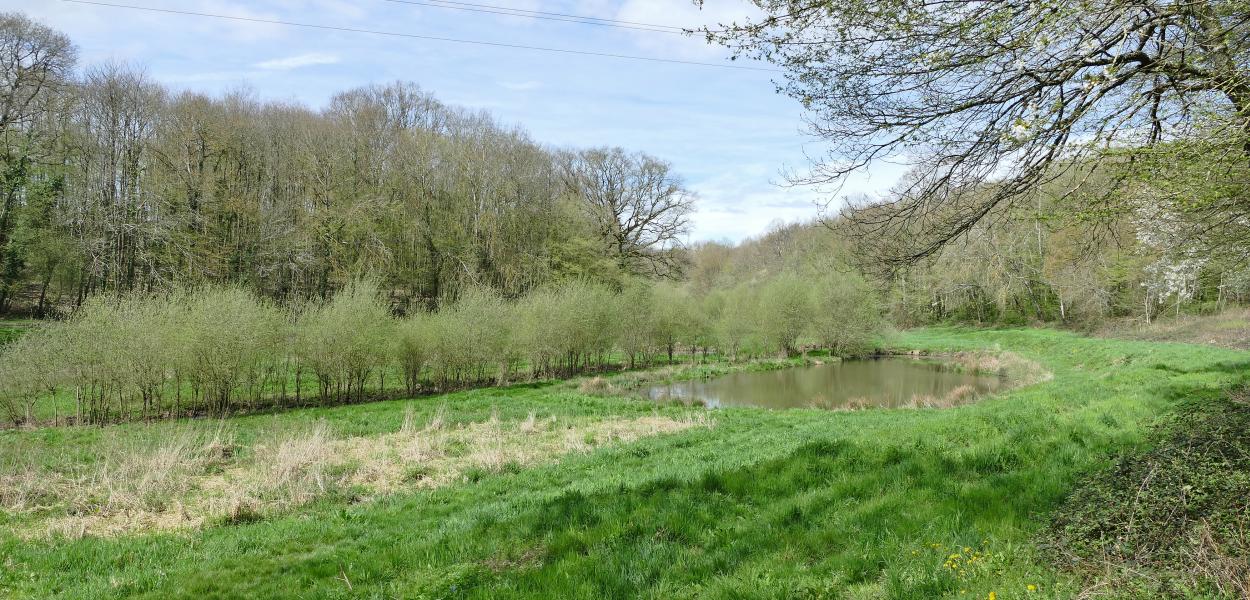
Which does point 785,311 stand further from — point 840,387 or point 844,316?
point 840,387

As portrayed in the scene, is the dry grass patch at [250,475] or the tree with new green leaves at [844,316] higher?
the tree with new green leaves at [844,316]

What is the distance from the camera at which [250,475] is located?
32.1 feet

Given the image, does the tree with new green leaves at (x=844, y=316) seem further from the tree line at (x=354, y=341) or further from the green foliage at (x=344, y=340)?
the green foliage at (x=344, y=340)

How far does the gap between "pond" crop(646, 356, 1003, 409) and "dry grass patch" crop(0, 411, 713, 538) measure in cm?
832

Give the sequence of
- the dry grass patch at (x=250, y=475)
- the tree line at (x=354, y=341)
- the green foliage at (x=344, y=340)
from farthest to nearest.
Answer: the green foliage at (x=344, y=340)
the tree line at (x=354, y=341)
the dry grass patch at (x=250, y=475)

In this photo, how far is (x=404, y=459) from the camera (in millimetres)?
10883

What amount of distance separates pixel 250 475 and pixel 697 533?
27.8ft

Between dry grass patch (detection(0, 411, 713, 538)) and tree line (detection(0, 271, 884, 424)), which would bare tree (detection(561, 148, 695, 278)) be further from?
dry grass patch (detection(0, 411, 713, 538))

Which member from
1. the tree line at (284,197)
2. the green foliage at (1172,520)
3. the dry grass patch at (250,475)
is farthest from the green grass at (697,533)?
the tree line at (284,197)

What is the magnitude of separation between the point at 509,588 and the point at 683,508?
1.93 m

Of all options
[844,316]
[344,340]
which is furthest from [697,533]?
[844,316]

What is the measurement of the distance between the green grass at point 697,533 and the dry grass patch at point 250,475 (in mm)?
550

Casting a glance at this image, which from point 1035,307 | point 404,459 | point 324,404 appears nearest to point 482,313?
point 324,404

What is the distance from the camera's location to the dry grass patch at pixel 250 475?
753 cm
